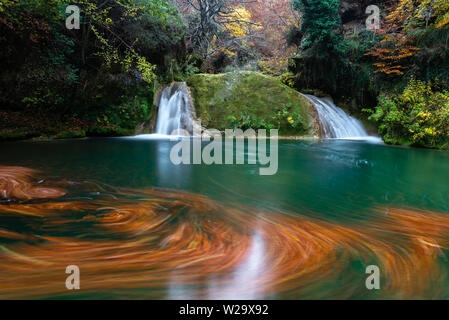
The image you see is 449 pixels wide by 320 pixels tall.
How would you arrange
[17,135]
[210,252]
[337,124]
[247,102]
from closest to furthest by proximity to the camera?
[210,252], [17,135], [337,124], [247,102]

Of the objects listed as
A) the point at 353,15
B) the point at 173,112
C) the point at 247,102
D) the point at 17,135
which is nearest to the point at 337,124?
the point at 247,102

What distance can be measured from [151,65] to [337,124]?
8.24 metres

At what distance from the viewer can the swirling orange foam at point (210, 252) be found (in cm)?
133

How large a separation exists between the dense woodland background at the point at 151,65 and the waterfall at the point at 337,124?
2.36ft

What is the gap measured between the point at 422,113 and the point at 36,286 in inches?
392

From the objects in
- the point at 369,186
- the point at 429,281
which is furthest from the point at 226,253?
the point at 369,186

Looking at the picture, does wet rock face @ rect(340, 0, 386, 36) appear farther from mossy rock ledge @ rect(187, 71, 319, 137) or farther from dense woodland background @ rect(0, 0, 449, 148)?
mossy rock ledge @ rect(187, 71, 319, 137)

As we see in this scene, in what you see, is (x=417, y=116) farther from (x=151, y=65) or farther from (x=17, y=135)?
(x=17, y=135)

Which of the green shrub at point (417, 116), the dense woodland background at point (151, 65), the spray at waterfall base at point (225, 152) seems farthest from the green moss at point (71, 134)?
the green shrub at point (417, 116)

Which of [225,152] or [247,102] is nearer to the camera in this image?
[225,152]

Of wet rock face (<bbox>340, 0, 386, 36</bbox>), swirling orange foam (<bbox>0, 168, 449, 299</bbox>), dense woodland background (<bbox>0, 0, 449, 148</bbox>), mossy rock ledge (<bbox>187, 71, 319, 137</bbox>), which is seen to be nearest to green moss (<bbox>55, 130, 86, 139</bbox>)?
dense woodland background (<bbox>0, 0, 449, 148</bbox>)

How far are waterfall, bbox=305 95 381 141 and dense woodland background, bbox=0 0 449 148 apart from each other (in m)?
0.72

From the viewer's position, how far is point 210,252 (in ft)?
5.56

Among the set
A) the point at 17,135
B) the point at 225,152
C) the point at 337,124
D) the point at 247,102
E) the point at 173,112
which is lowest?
the point at 225,152
